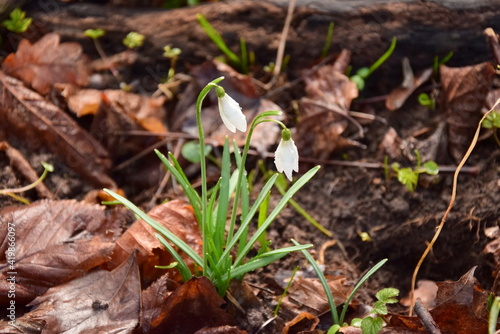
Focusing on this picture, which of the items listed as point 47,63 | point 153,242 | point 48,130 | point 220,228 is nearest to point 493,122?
point 220,228

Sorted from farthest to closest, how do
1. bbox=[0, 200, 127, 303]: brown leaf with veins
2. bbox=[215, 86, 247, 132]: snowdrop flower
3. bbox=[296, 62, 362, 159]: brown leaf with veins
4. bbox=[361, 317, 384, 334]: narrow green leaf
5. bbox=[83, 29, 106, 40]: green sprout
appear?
1. bbox=[83, 29, 106, 40]: green sprout
2. bbox=[296, 62, 362, 159]: brown leaf with veins
3. bbox=[0, 200, 127, 303]: brown leaf with veins
4. bbox=[361, 317, 384, 334]: narrow green leaf
5. bbox=[215, 86, 247, 132]: snowdrop flower

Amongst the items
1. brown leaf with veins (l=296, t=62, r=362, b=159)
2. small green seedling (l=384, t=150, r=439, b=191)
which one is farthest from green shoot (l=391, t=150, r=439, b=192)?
brown leaf with veins (l=296, t=62, r=362, b=159)

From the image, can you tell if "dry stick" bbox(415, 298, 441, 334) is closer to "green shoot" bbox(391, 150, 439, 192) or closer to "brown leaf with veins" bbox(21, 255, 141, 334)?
"green shoot" bbox(391, 150, 439, 192)

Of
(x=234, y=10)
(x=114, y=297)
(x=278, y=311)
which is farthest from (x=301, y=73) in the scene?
(x=114, y=297)

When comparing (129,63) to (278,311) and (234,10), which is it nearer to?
(234,10)

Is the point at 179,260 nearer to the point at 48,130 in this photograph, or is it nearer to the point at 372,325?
the point at 372,325
